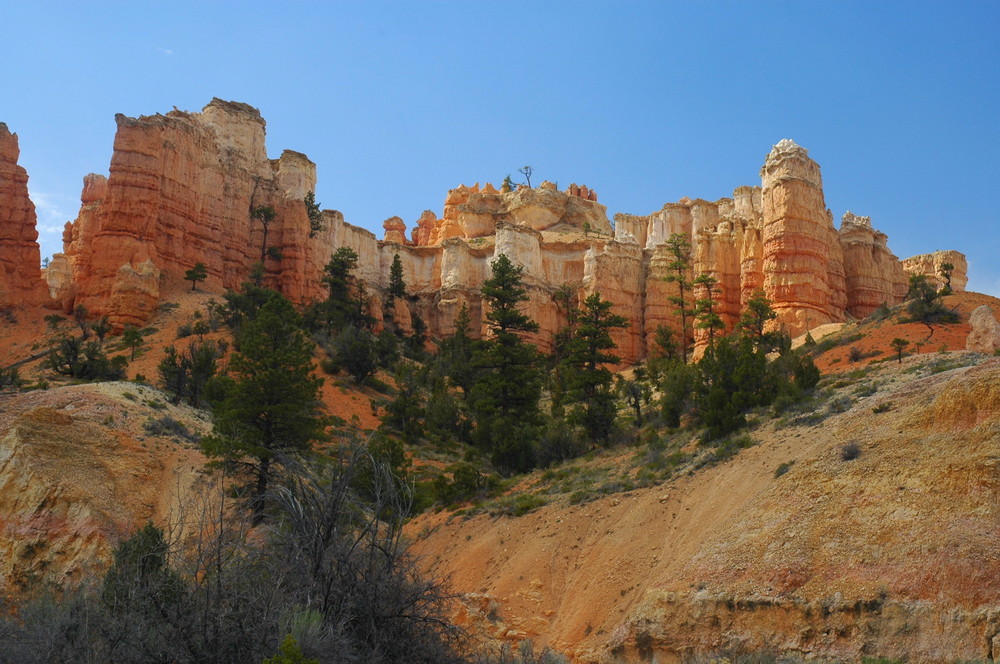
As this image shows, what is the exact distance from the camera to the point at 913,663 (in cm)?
1209

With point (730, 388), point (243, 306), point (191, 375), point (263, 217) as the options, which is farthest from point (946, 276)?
point (263, 217)

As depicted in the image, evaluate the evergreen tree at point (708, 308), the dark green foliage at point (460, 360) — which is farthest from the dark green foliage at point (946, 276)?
the dark green foliage at point (460, 360)

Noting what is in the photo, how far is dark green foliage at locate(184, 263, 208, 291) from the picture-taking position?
167 feet

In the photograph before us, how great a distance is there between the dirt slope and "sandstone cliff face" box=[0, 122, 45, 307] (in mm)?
42799

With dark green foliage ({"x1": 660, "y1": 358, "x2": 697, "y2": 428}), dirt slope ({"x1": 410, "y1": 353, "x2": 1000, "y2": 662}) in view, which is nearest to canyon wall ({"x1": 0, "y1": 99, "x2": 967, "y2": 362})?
dark green foliage ({"x1": 660, "y1": 358, "x2": 697, "y2": 428})

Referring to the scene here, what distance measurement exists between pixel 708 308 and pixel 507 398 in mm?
21522

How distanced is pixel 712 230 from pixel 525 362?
3056 cm

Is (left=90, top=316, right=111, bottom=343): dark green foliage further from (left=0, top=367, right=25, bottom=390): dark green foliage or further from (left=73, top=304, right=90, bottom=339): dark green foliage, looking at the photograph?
(left=0, top=367, right=25, bottom=390): dark green foliage

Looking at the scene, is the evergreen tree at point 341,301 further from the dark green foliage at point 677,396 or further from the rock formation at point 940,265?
the rock formation at point 940,265

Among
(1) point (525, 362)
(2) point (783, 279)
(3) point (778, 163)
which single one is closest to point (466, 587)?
(1) point (525, 362)

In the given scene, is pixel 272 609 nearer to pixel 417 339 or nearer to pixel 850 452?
pixel 850 452

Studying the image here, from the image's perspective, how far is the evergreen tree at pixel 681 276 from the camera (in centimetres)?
5547

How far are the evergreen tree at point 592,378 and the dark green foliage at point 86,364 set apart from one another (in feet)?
66.7

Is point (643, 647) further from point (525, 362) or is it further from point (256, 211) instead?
point (256, 211)
